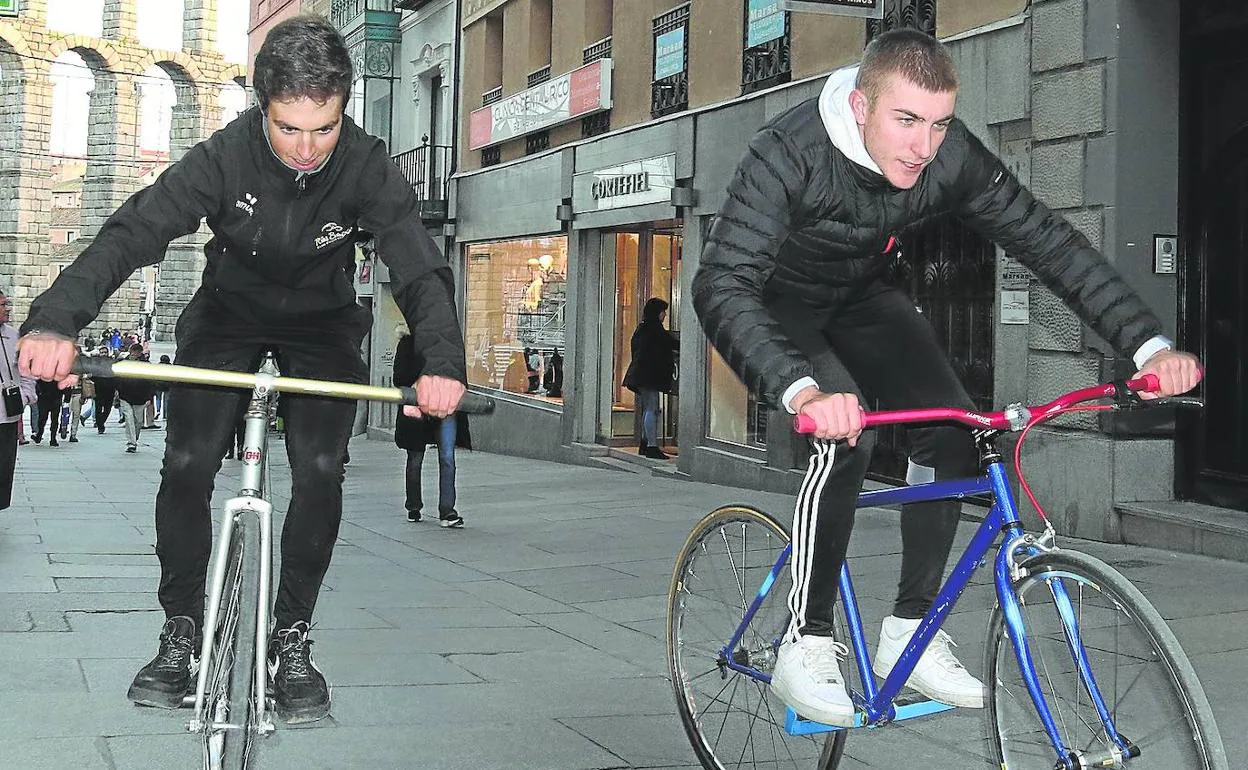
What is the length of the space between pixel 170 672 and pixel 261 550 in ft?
1.68

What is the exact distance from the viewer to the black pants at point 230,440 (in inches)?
166

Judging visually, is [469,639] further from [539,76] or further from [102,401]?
[102,401]

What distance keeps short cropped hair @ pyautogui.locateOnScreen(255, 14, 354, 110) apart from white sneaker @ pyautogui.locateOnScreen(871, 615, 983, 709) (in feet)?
6.48

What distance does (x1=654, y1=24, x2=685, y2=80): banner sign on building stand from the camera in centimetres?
1786

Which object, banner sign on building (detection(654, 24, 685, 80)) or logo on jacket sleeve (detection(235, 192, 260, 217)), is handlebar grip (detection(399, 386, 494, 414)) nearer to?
logo on jacket sleeve (detection(235, 192, 260, 217))

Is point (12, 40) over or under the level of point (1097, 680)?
over

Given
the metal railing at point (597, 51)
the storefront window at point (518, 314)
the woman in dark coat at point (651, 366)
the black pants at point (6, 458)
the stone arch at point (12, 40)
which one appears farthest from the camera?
the stone arch at point (12, 40)

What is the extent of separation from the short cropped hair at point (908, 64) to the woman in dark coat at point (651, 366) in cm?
1492

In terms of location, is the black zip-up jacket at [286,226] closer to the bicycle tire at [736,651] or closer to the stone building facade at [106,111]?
the bicycle tire at [736,651]

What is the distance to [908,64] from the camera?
3.58 metres

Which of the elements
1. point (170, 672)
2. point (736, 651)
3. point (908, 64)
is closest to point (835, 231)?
point (908, 64)

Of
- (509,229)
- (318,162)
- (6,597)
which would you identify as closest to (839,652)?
(318,162)

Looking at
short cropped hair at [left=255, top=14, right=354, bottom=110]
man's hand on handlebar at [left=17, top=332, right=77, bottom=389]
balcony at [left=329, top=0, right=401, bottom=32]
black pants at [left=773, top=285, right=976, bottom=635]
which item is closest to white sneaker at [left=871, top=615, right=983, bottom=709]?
black pants at [left=773, top=285, right=976, bottom=635]

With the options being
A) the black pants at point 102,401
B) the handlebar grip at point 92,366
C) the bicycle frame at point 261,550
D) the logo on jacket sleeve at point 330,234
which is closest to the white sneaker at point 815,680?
the bicycle frame at point 261,550
